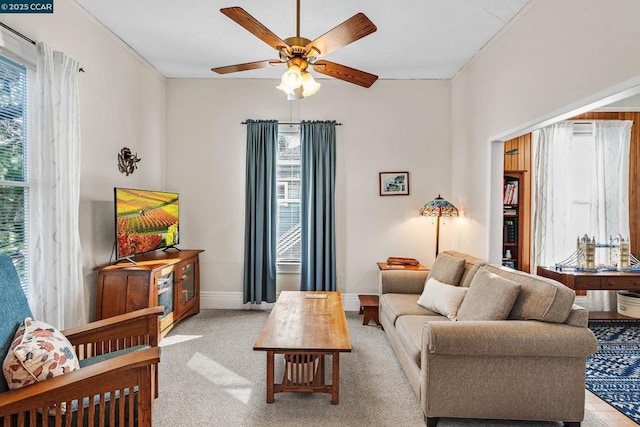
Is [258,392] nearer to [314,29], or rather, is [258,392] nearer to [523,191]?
[314,29]

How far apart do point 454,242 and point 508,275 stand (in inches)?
73.4

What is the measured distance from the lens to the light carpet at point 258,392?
7.32 ft

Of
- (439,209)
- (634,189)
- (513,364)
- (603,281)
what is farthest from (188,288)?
(634,189)

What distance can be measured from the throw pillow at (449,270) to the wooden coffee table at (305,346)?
1.01 meters

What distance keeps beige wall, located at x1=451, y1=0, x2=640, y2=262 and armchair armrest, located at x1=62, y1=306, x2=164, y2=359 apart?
2991mm

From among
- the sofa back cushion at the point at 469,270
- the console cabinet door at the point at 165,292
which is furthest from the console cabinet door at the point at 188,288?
the sofa back cushion at the point at 469,270

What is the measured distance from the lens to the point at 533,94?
2859mm

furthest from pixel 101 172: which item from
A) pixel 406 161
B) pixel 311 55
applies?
pixel 406 161

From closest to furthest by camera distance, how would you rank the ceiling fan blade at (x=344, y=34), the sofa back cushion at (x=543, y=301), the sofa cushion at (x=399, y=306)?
the ceiling fan blade at (x=344, y=34)
the sofa back cushion at (x=543, y=301)
the sofa cushion at (x=399, y=306)

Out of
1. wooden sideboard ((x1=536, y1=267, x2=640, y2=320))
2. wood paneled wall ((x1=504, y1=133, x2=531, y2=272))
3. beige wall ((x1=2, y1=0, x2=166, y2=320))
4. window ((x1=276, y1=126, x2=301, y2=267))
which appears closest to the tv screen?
beige wall ((x1=2, y1=0, x2=166, y2=320))

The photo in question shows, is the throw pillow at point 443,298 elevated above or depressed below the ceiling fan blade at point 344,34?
below

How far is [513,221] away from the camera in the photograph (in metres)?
4.47

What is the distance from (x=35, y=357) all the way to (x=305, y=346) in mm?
1349

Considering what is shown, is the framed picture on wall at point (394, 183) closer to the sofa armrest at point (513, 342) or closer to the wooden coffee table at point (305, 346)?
the wooden coffee table at point (305, 346)
